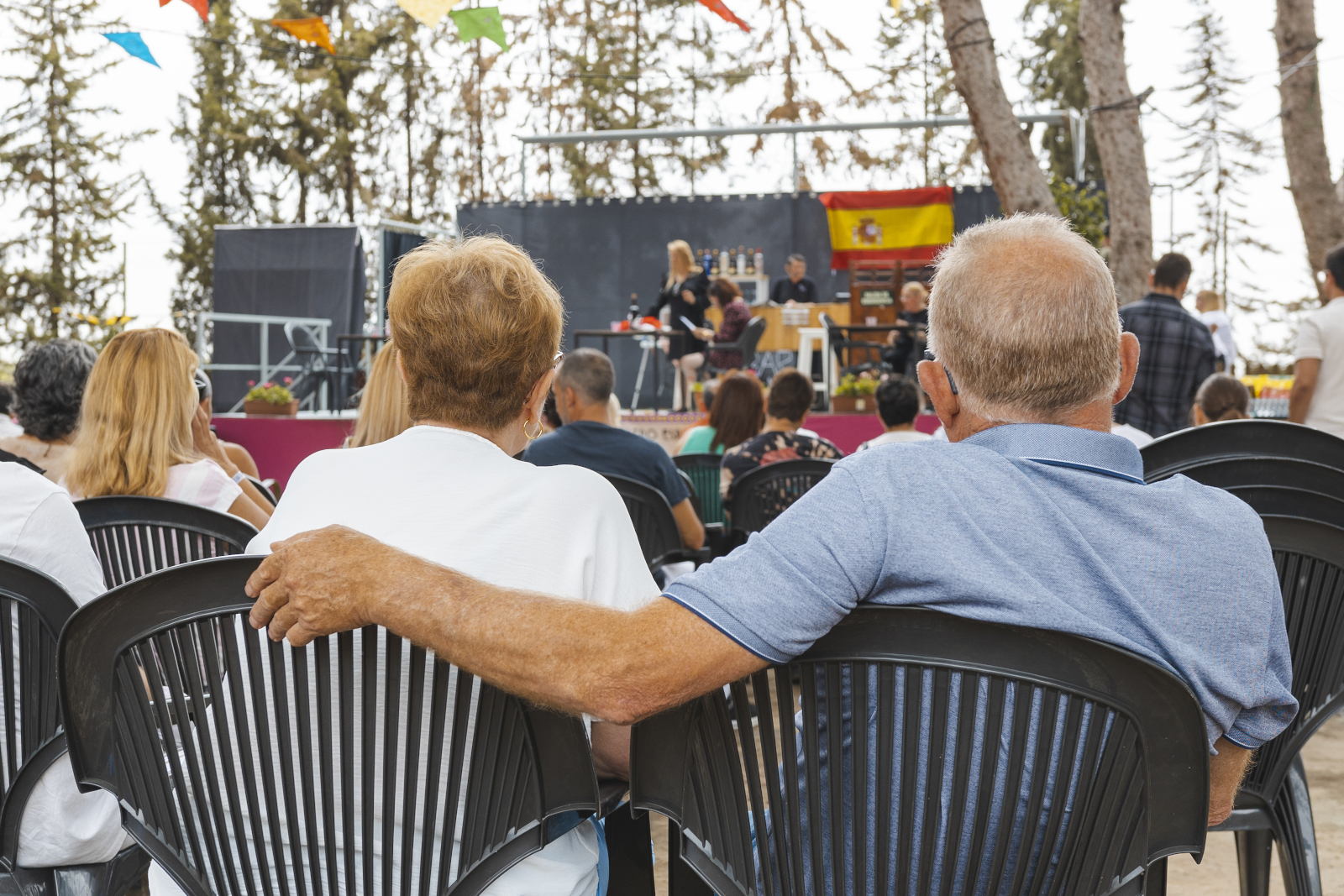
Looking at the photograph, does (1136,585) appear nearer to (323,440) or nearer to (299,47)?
(323,440)

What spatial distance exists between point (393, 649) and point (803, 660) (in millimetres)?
401

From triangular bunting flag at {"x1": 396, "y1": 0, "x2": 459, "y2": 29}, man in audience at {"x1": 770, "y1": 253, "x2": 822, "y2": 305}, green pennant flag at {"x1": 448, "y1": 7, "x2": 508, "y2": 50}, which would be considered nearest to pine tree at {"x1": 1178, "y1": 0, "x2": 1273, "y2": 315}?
man in audience at {"x1": 770, "y1": 253, "x2": 822, "y2": 305}

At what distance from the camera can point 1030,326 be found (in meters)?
1.08

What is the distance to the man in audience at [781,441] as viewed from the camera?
150 inches

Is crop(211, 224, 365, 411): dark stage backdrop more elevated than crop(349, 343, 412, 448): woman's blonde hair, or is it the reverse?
crop(211, 224, 365, 411): dark stage backdrop

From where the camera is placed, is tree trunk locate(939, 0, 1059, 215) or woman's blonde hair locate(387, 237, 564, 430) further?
tree trunk locate(939, 0, 1059, 215)

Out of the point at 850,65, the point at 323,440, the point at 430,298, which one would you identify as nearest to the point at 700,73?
the point at 850,65

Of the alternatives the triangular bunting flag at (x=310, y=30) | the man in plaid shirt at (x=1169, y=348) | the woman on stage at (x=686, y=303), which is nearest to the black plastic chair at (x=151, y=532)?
the man in plaid shirt at (x=1169, y=348)

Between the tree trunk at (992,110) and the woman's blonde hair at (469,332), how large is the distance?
18.4ft

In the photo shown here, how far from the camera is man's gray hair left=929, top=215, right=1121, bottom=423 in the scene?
108 centimetres

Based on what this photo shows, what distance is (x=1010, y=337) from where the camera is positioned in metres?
1.08

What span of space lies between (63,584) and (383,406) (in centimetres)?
109

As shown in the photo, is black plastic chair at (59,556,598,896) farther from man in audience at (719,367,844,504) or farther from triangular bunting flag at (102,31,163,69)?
triangular bunting flag at (102,31,163,69)

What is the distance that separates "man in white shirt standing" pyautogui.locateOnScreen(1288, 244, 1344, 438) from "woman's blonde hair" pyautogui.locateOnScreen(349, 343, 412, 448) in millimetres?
3299
